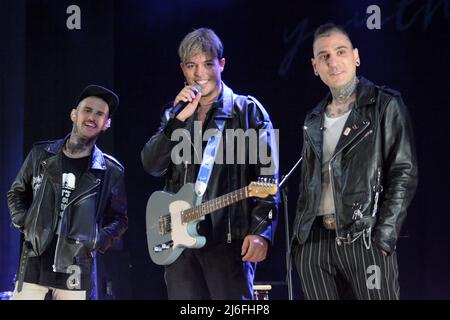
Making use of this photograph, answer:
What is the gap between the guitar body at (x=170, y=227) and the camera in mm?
3379

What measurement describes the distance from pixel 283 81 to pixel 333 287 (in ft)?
9.73

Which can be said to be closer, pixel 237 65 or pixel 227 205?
pixel 227 205

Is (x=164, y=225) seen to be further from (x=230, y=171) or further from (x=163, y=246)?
(x=230, y=171)

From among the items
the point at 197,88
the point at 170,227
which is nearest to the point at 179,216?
the point at 170,227

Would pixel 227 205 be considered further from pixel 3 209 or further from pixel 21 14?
pixel 21 14

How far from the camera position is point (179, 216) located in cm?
350

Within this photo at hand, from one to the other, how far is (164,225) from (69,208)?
2.96 ft

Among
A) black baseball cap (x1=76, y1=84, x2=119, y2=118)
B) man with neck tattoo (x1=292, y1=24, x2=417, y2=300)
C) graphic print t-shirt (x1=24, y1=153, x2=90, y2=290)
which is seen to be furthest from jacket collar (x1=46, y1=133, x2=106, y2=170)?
man with neck tattoo (x1=292, y1=24, x2=417, y2=300)

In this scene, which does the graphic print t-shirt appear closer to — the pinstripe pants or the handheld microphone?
the handheld microphone

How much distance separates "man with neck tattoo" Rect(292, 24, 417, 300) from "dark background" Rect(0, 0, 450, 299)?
2221mm

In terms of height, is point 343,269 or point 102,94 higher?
point 102,94

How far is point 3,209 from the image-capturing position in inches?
224

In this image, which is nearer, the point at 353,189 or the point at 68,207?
the point at 353,189
